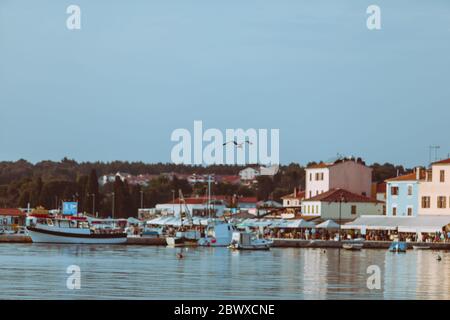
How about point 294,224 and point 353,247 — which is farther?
point 294,224

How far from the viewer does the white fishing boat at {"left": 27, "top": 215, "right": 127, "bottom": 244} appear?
8681 cm

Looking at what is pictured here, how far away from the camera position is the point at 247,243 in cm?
7806

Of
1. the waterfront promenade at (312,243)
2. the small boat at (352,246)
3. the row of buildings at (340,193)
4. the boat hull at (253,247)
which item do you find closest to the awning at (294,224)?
the row of buildings at (340,193)

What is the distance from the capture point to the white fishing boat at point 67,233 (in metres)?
86.8

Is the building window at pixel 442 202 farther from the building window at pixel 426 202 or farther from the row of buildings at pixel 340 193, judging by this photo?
the row of buildings at pixel 340 193

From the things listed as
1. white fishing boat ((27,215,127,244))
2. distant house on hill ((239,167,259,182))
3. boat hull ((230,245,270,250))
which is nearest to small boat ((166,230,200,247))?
white fishing boat ((27,215,127,244))

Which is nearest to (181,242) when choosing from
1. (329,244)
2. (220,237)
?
(220,237)

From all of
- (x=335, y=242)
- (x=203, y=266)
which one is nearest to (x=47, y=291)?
(x=203, y=266)

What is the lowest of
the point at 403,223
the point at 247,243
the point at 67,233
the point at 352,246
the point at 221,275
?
the point at 221,275

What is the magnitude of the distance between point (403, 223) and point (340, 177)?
1591 centimetres

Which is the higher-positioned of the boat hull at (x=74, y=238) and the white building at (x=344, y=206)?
the white building at (x=344, y=206)

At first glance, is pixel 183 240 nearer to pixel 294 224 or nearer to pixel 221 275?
pixel 294 224

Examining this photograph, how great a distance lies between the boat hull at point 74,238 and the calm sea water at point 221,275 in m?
15.6
